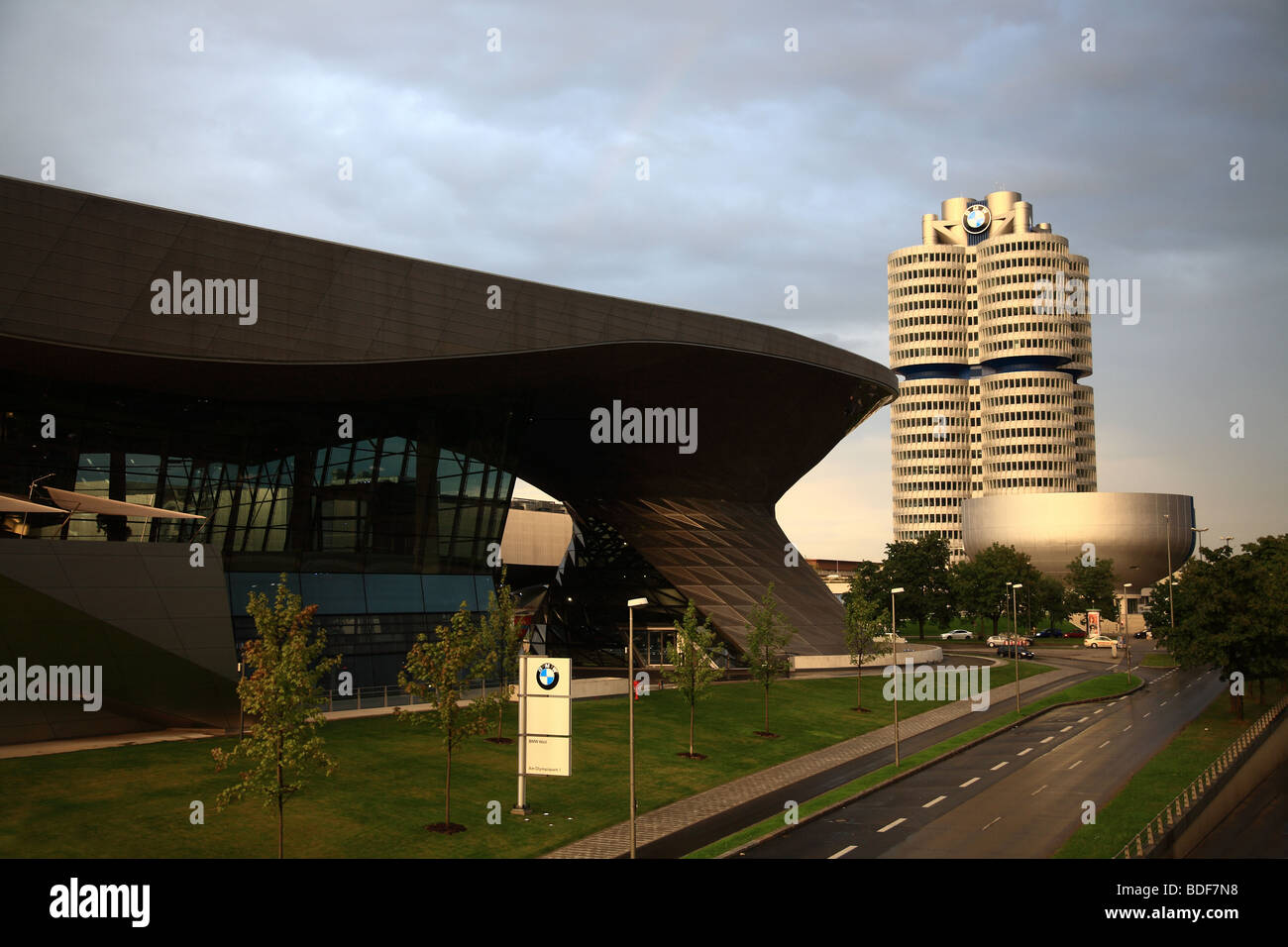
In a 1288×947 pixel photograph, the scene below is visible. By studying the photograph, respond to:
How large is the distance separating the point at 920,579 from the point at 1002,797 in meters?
75.2

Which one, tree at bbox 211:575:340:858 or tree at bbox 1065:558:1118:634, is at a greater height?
tree at bbox 211:575:340:858

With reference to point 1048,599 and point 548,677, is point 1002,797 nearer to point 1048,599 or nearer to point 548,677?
point 548,677

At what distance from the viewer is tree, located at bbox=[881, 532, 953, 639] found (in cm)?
10125

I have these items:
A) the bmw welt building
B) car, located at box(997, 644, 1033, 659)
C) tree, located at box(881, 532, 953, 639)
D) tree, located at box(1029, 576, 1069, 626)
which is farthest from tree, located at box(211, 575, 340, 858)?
tree, located at box(1029, 576, 1069, 626)

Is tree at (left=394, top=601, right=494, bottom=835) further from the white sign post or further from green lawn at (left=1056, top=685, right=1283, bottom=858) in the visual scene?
green lawn at (left=1056, top=685, right=1283, bottom=858)

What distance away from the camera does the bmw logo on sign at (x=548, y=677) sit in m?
26.4

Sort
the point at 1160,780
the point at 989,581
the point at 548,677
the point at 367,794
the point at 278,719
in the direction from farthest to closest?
the point at 989,581
the point at 1160,780
the point at 367,794
the point at 548,677
the point at 278,719

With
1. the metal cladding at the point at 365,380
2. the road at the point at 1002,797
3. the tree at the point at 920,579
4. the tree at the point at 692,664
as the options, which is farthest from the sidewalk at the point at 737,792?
the tree at the point at 920,579

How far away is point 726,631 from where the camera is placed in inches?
2323

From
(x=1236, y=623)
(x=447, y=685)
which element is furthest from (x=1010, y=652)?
(x=447, y=685)

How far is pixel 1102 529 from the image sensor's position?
152750 mm

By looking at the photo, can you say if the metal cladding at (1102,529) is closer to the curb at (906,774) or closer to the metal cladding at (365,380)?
the metal cladding at (365,380)
